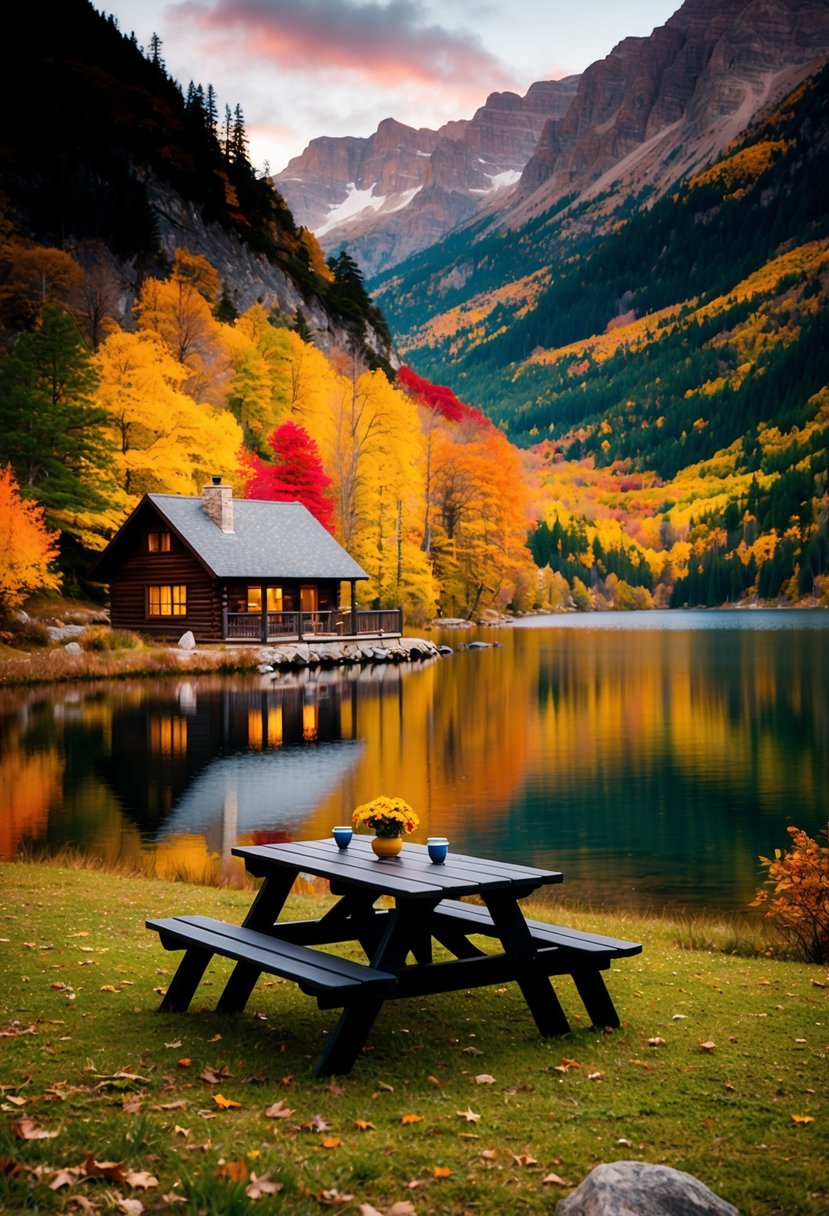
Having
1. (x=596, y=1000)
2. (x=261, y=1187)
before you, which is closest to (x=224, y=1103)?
(x=261, y=1187)

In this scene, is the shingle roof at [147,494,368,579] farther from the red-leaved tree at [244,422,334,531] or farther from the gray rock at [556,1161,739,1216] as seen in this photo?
the gray rock at [556,1161,739,1216]

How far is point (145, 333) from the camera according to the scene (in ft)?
194

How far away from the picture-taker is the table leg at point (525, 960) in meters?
7.19

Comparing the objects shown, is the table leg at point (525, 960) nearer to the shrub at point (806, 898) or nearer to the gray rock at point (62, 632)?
the shrub at point (806, 898)

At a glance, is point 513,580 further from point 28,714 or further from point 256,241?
point 28,714

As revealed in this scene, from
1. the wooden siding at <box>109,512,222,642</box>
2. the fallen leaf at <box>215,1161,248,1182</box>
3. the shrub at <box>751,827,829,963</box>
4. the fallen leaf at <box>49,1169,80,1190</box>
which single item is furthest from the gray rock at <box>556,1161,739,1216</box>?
the wooden siding at <box>109,512,222,642</box>

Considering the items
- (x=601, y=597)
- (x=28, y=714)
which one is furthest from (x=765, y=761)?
(x=601, y=597)

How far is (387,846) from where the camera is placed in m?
7.64

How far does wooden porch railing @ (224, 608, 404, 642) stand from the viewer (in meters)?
50.8

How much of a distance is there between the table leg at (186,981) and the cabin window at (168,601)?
45.1 m

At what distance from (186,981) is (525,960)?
2.29m

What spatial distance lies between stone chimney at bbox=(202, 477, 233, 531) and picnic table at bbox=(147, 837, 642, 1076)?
44.3 meters

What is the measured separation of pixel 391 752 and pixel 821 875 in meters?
17.3

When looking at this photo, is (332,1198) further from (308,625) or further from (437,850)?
(308,625)
